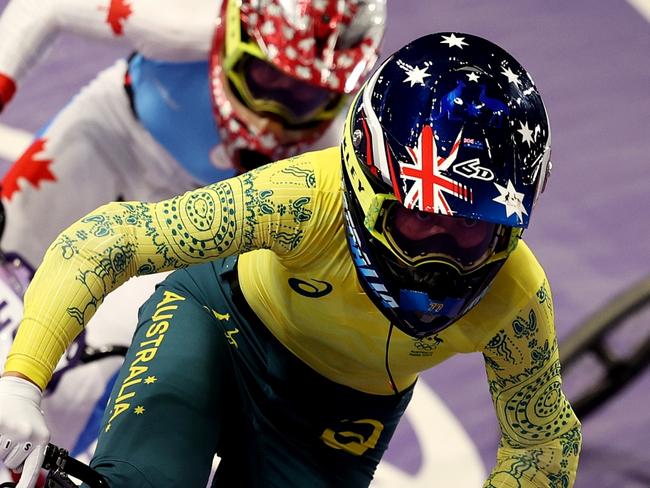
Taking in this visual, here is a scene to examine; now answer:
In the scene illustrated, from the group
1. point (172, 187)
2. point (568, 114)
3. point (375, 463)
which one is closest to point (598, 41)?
point (568, 114)

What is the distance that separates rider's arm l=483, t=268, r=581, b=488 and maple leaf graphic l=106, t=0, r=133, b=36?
2.02 meters

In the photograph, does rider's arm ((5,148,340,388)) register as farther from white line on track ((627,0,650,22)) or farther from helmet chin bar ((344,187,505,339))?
white line on track ((627,0,650,22))

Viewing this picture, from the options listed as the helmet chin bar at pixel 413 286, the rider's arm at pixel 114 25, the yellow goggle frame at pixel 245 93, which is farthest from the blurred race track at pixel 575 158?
the helmet chin bar at pixel 413 286

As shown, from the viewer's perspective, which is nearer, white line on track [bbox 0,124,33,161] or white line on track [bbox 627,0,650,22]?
white line on track [bbox 0,124,33,161]

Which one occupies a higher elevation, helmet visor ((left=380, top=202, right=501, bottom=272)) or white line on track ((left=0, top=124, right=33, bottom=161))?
helmet visor ((left=380, top=202, right=501, bottom=272))

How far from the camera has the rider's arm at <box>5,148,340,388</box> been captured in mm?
2984

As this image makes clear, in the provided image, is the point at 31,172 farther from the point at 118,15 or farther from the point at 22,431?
the point at 22,431

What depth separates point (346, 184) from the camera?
3178 mm

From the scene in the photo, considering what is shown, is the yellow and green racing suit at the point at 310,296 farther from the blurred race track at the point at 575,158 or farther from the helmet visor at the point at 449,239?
the blurred race track at the point at 575,158

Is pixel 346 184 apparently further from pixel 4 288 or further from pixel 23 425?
pixel 4 288

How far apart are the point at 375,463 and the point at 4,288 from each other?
1629 millimetres

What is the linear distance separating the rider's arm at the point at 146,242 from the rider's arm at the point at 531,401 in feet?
1.67

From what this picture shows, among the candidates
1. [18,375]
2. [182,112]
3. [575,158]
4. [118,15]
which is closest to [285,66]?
[182,112]

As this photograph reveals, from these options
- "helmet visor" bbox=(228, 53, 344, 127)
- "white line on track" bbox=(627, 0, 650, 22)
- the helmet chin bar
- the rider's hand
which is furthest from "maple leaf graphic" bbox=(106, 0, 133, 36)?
"white line on track" bbox=(627, 0, 650, 22)
